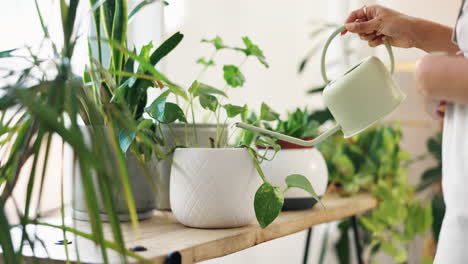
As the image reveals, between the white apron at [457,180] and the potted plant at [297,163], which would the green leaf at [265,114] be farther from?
the white apron at [457,180]

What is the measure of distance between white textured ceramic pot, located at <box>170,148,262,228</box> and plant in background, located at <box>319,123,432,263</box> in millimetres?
667

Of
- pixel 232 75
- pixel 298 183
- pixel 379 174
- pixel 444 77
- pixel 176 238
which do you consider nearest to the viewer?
pixel 444 77

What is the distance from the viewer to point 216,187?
962 millimetres

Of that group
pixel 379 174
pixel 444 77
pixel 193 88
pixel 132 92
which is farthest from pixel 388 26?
pixel 379 174

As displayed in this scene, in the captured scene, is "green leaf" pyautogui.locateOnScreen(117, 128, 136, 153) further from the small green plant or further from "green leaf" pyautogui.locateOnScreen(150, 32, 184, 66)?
"green leaf" pyautogui.locateOnScreen(150, 32, 184, 66)

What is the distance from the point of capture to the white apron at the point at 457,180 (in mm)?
850

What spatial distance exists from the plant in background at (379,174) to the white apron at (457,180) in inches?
26.6

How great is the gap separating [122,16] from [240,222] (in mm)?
438

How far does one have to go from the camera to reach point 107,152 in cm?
58

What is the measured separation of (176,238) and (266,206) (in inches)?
6.3

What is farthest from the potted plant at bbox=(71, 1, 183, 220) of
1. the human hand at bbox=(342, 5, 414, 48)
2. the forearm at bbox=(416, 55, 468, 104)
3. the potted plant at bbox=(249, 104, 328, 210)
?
the forearm at bbox=(416, 55, 468, 104)

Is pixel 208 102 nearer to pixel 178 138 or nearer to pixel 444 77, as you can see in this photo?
pixel 178 138

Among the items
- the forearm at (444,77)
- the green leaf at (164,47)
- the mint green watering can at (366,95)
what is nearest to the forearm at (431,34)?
the mint green watering can at (366,95)

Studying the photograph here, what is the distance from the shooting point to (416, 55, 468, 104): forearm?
0.78 metres
